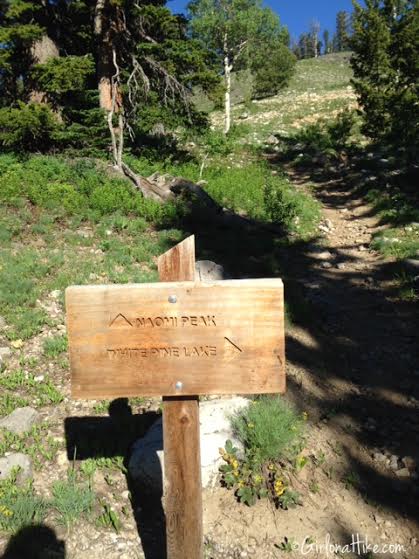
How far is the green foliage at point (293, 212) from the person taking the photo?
11438 mm

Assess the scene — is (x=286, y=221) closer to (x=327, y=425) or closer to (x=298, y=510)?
(x=327, y=425)

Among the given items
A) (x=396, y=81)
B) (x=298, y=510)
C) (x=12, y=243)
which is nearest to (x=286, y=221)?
(x=12, y=243)

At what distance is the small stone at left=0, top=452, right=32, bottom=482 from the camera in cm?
390

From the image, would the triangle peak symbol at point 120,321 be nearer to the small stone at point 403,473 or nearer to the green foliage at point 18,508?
the green foliage at point 18,508

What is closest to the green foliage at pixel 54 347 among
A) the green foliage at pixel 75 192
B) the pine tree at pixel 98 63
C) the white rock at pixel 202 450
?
the white rock at pixel 202 450

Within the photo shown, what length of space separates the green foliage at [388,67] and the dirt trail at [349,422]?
11446 millimetres

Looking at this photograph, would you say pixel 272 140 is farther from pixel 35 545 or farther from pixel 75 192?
pixel 35 545

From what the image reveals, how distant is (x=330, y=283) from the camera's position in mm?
8414

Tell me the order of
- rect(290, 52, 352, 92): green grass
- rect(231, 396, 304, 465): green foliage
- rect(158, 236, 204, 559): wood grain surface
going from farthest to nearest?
rect(290, 52, 352, 92): green grass
rect(231, 396, 304, 465): green foliage
rect(158, 236, 204, 559): wood grain surface

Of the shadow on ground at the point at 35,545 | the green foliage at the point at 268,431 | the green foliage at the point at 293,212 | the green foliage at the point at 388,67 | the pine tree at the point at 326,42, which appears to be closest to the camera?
the shadow on ground at the point at 35,545

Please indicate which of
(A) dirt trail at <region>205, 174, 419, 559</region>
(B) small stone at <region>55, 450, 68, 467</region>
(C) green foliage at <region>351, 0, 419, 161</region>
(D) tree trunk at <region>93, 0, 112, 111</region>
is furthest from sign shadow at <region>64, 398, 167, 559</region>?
(C) green foliage at <region>351, 0, 419, 161</region>

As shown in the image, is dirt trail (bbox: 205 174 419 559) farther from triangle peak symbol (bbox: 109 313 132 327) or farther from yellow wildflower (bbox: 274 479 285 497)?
triangle peak symbol (bbox: 109 313 132 327)

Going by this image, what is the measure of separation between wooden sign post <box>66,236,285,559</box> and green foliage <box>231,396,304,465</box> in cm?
204

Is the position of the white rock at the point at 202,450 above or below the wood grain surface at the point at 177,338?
below
